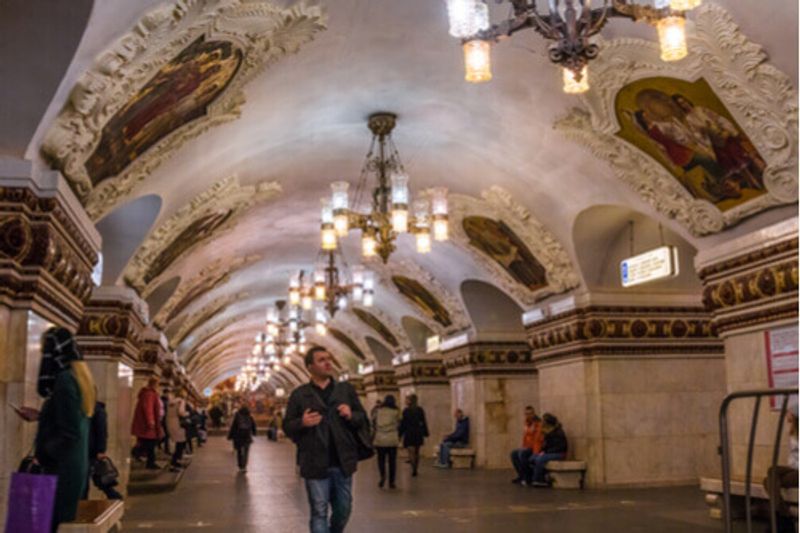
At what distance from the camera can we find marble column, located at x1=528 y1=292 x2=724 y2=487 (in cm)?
1277

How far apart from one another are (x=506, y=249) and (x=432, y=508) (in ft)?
17.7

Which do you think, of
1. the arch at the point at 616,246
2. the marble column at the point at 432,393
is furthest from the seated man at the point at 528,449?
the marble column at the point at 432,393

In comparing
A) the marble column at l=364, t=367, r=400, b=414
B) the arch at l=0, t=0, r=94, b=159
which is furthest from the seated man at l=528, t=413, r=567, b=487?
the marble column at l=364, t=367, r=400, b=414

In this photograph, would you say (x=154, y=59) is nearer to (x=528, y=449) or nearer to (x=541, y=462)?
(x=541, y=462)

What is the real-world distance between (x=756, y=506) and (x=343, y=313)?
19046 mm

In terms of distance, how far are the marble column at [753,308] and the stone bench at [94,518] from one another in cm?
614

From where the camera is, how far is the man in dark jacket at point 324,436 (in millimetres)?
5238

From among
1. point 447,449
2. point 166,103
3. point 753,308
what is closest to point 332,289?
point 447,449

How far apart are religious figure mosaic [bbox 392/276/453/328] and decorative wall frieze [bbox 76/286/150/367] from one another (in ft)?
28.3

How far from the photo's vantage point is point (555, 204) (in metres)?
12.1

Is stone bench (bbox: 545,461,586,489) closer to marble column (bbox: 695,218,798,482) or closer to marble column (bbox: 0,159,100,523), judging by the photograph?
marble column (bbox: 695,218,798,482)

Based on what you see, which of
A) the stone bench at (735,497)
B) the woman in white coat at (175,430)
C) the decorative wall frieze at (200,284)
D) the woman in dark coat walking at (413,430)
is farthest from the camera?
the decorative wall frieze at (200,284)

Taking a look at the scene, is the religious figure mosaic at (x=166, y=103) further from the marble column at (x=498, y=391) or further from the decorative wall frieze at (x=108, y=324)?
A: the marble column at (x=498, y=391)

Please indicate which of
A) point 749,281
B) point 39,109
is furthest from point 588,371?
point 39,109
